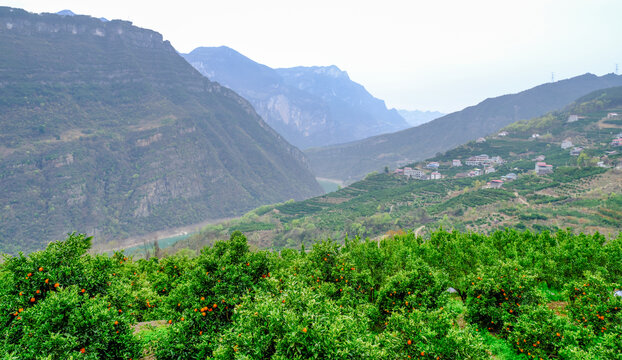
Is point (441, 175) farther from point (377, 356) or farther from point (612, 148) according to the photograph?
point (377, 356)

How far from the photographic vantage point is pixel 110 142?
114562 millimetres

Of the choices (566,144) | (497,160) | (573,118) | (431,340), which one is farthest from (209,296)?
(573,118)

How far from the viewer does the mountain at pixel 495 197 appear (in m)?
49.7

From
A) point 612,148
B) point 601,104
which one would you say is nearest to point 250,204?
point 612,148

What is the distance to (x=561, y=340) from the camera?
821 cm

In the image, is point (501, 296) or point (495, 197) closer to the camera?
point (501, 296)

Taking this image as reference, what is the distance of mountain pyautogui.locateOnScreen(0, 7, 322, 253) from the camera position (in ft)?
299

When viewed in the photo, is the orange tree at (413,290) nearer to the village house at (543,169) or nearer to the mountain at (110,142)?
the village house at (543,169)

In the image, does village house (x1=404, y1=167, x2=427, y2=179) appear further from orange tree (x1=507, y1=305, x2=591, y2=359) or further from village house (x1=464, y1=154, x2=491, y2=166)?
orange tree (x1=507, y1=305, x2=591, y2=359)

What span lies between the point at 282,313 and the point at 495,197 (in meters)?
71.0

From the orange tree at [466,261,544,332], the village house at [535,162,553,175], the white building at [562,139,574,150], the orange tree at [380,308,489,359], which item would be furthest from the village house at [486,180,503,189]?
the orange tree at [380,308,489,359]

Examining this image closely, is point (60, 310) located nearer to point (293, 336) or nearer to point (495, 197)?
point (293, 336)

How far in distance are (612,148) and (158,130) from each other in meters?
161

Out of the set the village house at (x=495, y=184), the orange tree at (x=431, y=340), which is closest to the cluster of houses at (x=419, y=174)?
the village house at (x=495, y=184)
